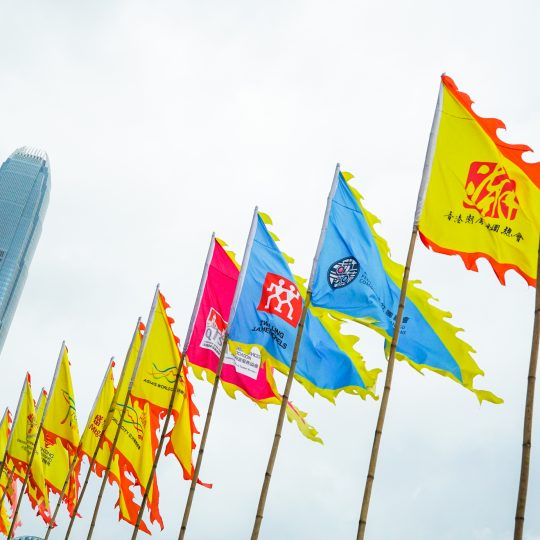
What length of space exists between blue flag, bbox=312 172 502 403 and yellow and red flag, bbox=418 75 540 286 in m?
2.46

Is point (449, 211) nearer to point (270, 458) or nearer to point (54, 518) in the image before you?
point (270, 458)

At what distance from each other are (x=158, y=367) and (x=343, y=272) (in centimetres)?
967

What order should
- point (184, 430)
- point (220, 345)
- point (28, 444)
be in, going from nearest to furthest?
point (220, 345) → point (184, 430) → point (28, 444)

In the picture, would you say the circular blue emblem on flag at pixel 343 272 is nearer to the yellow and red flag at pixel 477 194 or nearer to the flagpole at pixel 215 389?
the yellow and red flag at pixel 477 194

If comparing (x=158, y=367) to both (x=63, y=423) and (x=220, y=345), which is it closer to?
(x=220, y=345)

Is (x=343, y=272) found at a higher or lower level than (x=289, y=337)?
higher

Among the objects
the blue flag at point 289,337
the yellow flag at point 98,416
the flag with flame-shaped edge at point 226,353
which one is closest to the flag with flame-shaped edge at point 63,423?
the yellow flag at point 98,416

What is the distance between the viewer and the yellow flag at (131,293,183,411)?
24359 millimetres

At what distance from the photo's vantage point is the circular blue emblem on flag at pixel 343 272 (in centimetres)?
1702

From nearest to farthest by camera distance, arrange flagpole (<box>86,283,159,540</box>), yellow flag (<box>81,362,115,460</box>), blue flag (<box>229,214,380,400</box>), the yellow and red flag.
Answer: the yellow and red flag → blue flag (<box>229,214,380,400</box>) → flagpole (<box>86,283,159,540</box>) → yellow flag (<box>81,362,115,460</box>)

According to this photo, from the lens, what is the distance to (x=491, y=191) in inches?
576

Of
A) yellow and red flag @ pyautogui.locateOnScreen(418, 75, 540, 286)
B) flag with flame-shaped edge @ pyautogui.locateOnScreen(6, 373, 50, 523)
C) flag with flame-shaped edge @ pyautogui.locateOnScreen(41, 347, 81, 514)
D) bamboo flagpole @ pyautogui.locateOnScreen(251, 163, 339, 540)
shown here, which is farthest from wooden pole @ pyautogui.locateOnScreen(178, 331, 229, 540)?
flag with flame-shaped edge @ pyautogui.locateOnScreen(6, 373, 50, 523)

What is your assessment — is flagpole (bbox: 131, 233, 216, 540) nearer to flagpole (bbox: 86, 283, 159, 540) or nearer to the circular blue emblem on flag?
flagpole (bbox: 86, 283, 159, 540)

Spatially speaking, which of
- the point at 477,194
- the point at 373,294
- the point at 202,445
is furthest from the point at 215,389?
→ the point at 477,194
